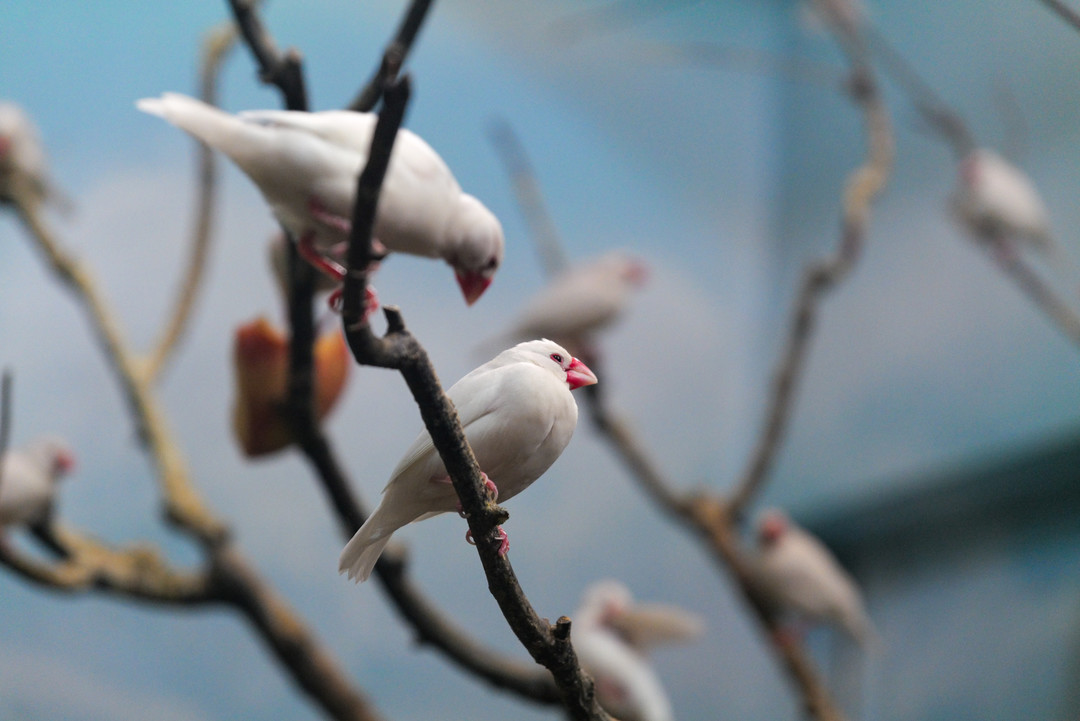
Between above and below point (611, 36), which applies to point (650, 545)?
below

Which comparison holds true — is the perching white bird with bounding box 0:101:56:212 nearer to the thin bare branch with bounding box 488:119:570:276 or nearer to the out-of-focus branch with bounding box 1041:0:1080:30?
the thin bare branch with bounding box 488:119:570:276

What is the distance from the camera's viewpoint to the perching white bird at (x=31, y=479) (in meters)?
1.87

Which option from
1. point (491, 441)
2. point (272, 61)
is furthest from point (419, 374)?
point (272, 61)

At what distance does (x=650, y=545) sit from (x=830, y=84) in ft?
7.17

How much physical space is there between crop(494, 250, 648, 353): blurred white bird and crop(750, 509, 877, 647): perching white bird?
95 cm

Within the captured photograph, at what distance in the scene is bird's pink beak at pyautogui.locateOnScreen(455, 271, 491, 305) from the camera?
2.01 feet

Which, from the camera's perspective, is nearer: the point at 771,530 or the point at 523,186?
the point at 523,186

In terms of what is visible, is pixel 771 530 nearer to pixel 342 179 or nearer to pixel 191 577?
pixel 191 577

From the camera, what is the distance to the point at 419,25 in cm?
55

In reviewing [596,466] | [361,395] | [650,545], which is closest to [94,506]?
[361,395]

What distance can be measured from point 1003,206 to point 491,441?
9.58ft

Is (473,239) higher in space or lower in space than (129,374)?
higher

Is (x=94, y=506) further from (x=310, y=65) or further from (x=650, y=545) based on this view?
(x=650, y=545)

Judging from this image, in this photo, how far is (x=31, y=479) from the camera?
6.41ft
